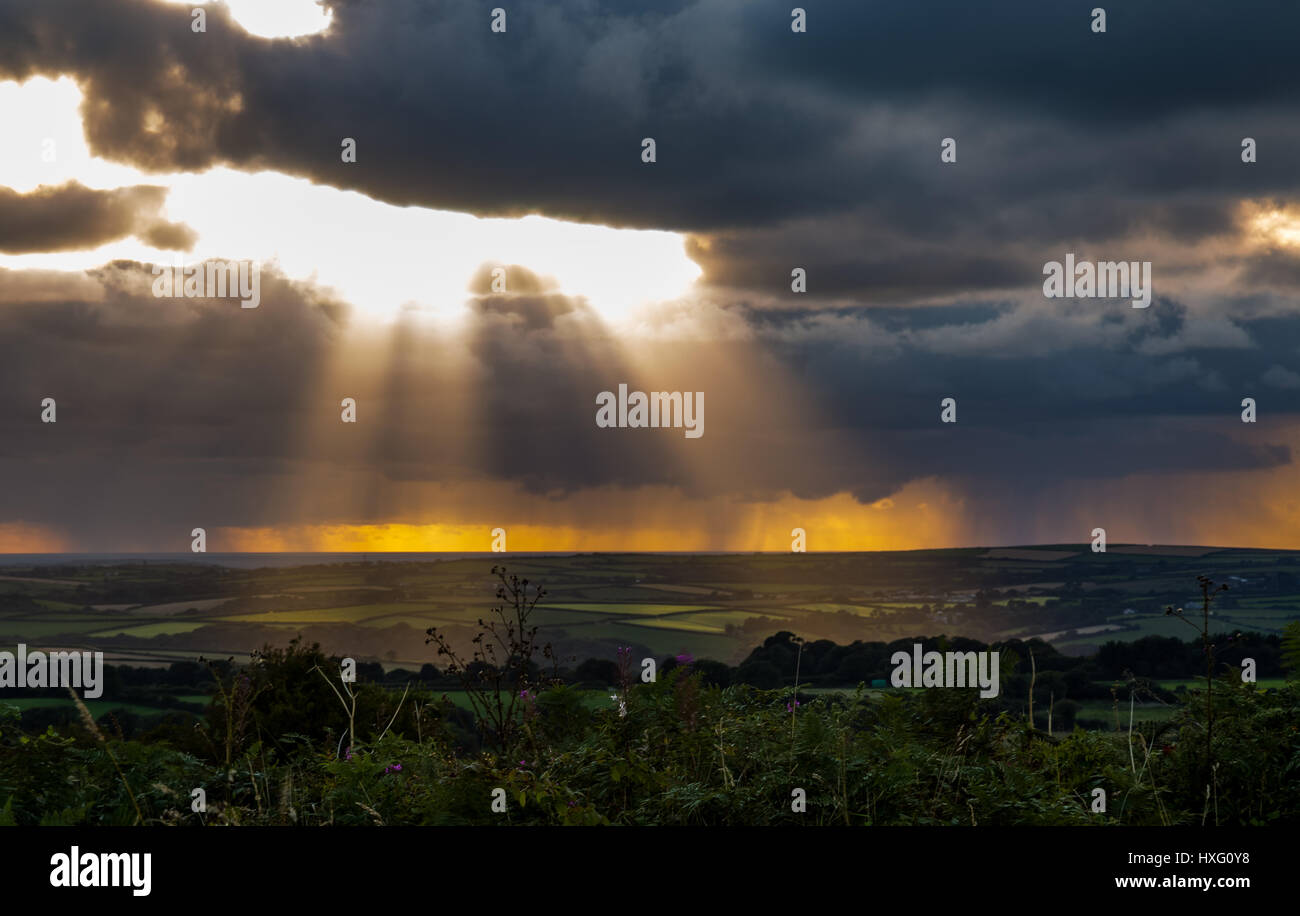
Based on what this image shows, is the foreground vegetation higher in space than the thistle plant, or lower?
lower

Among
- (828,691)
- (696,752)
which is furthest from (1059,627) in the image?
(696,752)

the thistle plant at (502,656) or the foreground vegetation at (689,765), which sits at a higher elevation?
the thistle plant at (502,656)

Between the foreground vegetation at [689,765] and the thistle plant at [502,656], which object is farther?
the thistle plant at [502,656]

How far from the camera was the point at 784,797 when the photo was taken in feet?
22.9

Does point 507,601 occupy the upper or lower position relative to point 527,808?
upper

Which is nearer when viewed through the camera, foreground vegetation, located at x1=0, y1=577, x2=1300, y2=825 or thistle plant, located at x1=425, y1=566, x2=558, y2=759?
foreground vegetation, located at x1=0, y1=577, x2=1300, y2=825

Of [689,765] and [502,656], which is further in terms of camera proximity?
[502,656]

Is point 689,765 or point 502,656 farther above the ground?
point 502,656
